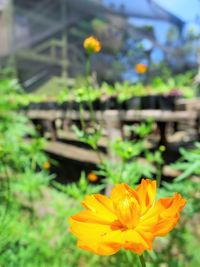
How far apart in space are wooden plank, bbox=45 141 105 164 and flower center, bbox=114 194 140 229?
1.52 metres

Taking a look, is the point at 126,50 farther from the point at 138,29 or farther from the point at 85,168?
the point at 85,168

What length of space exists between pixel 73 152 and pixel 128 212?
1.91m

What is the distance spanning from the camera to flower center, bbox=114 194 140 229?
36 centimetres

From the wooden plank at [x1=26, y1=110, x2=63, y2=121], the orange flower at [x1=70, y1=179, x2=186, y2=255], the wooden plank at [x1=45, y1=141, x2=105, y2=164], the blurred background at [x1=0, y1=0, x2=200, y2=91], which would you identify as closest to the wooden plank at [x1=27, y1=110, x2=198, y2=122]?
the wooden plank at [x1=45, y1=141, x2=105, y2=164]

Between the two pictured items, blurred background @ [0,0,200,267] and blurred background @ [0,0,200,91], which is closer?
blurred background @ [0,0,200,267]

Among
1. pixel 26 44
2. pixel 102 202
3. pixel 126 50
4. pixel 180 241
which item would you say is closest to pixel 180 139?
pixel 180 241

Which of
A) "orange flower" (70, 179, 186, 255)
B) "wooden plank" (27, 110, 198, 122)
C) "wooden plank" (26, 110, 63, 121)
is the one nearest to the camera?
"orange flower" (70, 179, 186, 255)

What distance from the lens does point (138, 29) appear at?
31.2 feet

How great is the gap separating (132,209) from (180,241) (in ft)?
2.88

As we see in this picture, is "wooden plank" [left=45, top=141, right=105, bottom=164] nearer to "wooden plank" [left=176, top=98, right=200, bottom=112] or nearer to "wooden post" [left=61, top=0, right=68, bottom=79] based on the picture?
"wooden plank" [left=176, top=98, right=200, bottom=112]

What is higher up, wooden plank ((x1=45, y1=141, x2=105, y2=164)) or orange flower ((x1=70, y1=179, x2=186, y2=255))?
orange flower ((x1=70, y1=179, x2=186, y2=255))

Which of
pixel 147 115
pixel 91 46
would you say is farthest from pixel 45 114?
pixel 91 46

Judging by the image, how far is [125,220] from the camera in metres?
0.36

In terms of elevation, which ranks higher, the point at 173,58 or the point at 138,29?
the point at 138,29
